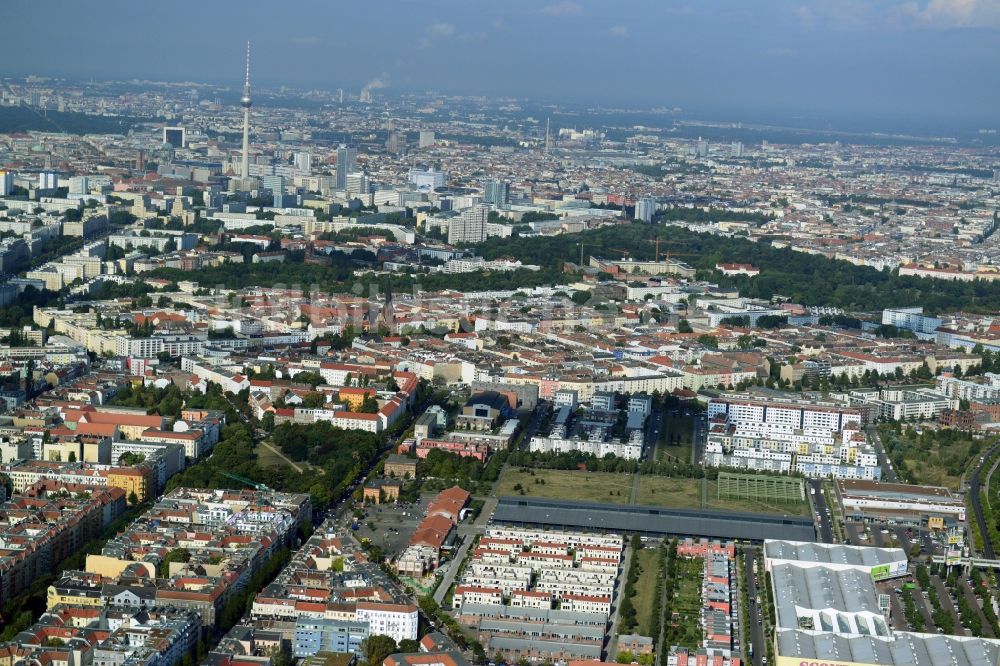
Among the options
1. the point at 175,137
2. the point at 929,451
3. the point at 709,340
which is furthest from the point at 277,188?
the point at 929,451

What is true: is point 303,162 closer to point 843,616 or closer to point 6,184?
point 6,184

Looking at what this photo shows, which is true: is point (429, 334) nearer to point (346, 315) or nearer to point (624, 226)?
point (346, 315)

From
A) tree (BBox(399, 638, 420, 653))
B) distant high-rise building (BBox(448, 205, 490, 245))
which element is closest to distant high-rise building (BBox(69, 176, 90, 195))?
distant high-rise building (BBox(448, 205, 490, 245))

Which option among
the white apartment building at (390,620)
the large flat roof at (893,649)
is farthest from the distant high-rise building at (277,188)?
the large flat roof at (893,649)

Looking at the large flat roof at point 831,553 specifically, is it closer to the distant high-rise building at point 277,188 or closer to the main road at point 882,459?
the main road at point 882,459

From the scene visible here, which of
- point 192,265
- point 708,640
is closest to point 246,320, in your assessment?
point 192,265

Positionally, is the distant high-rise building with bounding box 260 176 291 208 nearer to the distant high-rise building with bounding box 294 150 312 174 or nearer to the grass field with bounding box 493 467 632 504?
the distant high-rise building with bounding box 294 150 312 174
